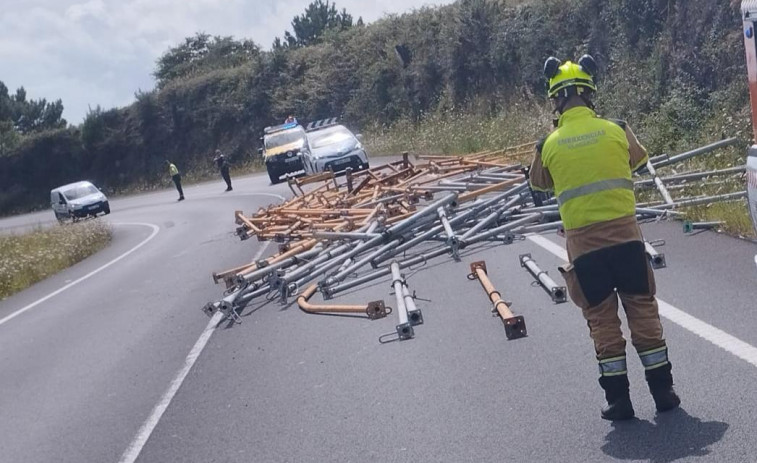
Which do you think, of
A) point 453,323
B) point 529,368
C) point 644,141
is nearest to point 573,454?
point 529,368

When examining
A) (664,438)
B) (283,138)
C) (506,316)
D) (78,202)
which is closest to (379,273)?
(506,316)

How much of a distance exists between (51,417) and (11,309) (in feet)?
29.9

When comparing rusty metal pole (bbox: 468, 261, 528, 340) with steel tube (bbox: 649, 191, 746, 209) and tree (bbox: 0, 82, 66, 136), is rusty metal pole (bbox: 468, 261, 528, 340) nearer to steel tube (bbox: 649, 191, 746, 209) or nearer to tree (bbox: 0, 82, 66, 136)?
steel tube (bbox: 649, 191, 746, 209)

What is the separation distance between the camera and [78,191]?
44094 millimetres

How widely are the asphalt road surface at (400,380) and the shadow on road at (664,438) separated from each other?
→ 1cm

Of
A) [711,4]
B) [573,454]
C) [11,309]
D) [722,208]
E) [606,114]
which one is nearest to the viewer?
[573,454]

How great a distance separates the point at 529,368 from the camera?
7.60 meters

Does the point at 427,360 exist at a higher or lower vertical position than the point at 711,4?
lower

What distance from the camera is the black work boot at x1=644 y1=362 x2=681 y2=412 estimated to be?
20.1 ft

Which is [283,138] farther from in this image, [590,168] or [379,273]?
[590,168]

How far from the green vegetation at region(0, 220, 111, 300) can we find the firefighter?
51.6ft

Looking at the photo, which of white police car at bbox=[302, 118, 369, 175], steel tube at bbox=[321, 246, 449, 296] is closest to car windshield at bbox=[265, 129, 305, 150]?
white police car at bbox=[302, 118, 369, 175]

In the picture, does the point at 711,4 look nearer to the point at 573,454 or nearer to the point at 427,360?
the point at 427,360

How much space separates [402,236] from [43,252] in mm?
14153
